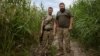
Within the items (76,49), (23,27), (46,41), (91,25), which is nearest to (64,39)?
(46,41)

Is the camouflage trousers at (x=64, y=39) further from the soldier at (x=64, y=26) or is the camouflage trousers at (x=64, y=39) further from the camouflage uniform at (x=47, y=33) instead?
the camouflage uniform at (x=47, y=33)

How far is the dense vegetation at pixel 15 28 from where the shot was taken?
9.15 metres

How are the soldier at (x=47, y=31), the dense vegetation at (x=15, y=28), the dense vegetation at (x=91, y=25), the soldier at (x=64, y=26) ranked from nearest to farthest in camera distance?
1. the dense vegetation at (x=15, y=28)
2. the soldier at (x=47, y=31)
3. the soldier at (x=64, y=26)
4. the dense vegetation at (x=91, y=25)

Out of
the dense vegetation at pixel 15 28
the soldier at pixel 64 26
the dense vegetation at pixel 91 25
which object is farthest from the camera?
the dense vegetation at pixel 91 25

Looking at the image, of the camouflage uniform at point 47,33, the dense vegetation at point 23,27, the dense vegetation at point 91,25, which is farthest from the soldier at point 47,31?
the dense vegetation at point 91,25

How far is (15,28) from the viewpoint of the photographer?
33.5ft

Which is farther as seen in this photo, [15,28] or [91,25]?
[91,25]

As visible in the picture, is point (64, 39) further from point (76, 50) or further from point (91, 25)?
point (76, 50)

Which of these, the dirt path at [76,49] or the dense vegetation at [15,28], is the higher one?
the dense vegetation at [15,28]

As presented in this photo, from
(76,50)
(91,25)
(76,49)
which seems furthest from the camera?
(76,49)

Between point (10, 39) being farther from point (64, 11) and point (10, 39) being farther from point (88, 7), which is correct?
point (88, 7)

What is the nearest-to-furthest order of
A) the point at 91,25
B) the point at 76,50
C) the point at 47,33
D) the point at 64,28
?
the point at 47,33 < the point at 64,28 < the point at 91,25 < the point at 76,50

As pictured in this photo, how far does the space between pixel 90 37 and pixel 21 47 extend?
2.79 metres

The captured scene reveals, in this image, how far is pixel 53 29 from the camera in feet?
34.4
